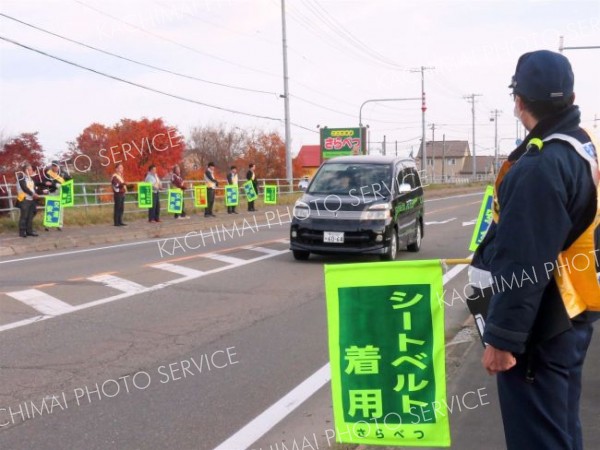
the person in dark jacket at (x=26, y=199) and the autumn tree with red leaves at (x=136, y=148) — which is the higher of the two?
the autumn tree with red leaves at (x=136, y=148)

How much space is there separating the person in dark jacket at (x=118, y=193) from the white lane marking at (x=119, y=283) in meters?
8.88

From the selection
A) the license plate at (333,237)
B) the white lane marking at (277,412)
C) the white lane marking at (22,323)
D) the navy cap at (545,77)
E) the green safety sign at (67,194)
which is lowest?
the white lane marking at (277,412)

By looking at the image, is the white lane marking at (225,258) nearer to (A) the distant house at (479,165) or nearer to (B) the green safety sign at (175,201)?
(B) the green safety sign at (175,201)

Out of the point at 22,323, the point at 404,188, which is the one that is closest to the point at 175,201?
the point at 404,188

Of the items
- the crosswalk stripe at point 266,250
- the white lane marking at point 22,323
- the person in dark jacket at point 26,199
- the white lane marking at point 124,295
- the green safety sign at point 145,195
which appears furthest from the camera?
the green safety sign at point 145,195

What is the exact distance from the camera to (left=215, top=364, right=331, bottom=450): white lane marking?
471 centimetres

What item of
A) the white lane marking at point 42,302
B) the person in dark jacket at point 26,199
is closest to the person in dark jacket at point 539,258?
the white lane marking at point 42,302

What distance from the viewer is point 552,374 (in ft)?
9.08

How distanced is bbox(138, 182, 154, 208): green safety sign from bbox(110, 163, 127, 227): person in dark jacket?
107 centimetres

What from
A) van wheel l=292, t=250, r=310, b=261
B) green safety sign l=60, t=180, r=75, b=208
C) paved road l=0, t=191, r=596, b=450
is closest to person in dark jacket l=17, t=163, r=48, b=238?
green safety sign l=60, t=180, r=75, b=208

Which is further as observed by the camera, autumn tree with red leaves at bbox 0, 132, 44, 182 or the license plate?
autumn tree with red leaves at bbox 0, 132, 44, 182

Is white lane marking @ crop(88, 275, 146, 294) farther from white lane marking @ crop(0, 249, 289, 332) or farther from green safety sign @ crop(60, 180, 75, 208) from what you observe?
green safety sign @ crop(60, 180, 75, 208)

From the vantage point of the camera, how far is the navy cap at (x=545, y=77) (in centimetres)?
274

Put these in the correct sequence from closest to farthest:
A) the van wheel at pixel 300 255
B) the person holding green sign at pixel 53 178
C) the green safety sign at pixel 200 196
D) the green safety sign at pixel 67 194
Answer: the van wheel at pixel 300 255 < the person holding green sign at pixel 53 178 < the green safety sign at pixel 67 194 < the green safety sign at pixel 200 196
